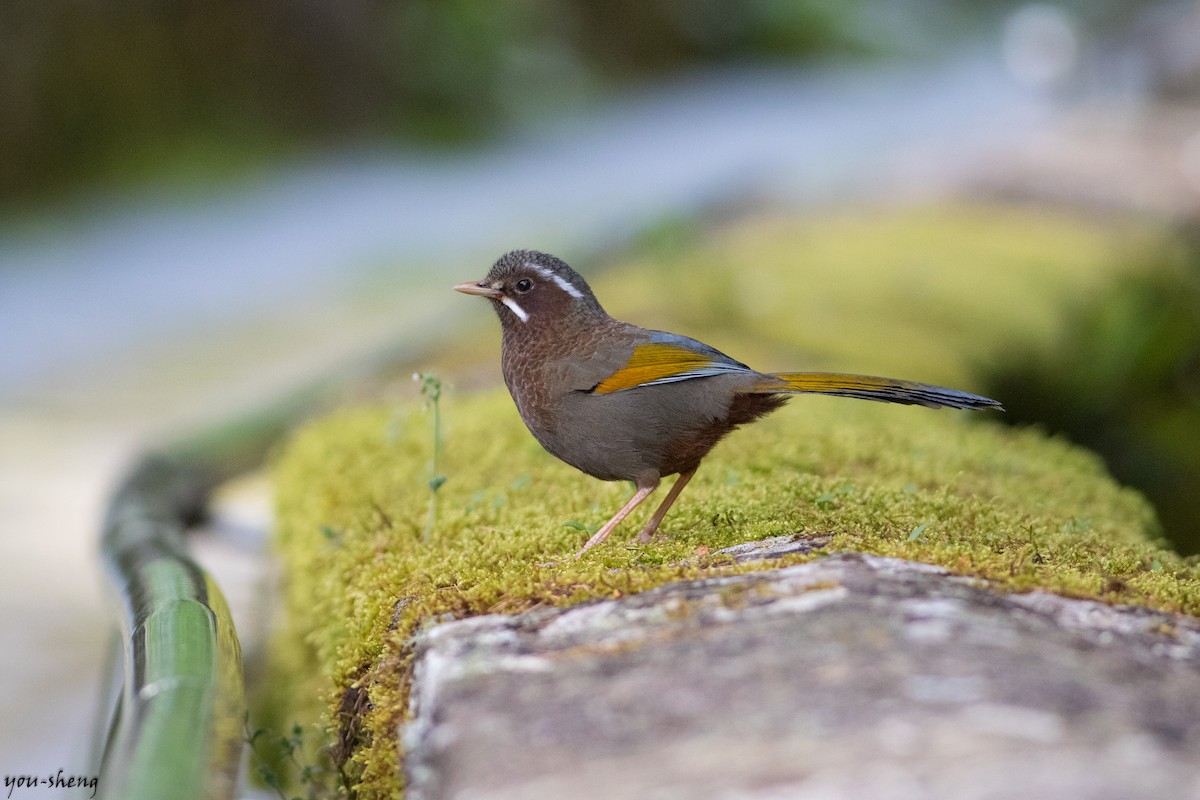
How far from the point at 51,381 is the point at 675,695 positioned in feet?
31.7

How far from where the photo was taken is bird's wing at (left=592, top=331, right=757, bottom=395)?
3082mm

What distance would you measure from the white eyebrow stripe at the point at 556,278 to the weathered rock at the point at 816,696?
3.95 feet

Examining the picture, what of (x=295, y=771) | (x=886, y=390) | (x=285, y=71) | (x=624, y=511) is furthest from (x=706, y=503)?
(x=285, y=71)

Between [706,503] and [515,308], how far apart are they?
2.50ft

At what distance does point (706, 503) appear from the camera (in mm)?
3354

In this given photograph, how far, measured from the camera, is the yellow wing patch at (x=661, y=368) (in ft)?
10.1

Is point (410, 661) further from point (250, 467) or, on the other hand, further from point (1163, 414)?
point (1163, 414)

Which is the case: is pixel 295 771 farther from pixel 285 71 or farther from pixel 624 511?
pixel 285 71

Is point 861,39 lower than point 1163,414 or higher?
higher

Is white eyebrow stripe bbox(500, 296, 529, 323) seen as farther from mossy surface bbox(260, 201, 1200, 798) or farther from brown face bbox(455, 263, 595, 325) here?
mossy surface bbox(260, 201, 1200, 798)

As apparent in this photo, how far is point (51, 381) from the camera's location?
10.3 metres

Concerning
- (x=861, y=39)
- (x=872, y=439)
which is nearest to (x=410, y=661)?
(x=872, y=439)

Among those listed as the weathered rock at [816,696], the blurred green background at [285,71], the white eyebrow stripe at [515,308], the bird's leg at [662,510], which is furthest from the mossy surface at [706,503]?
the blurred green background at [285,71]

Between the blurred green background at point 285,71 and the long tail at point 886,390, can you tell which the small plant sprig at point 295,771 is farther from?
the blurred green background at point 285,71
